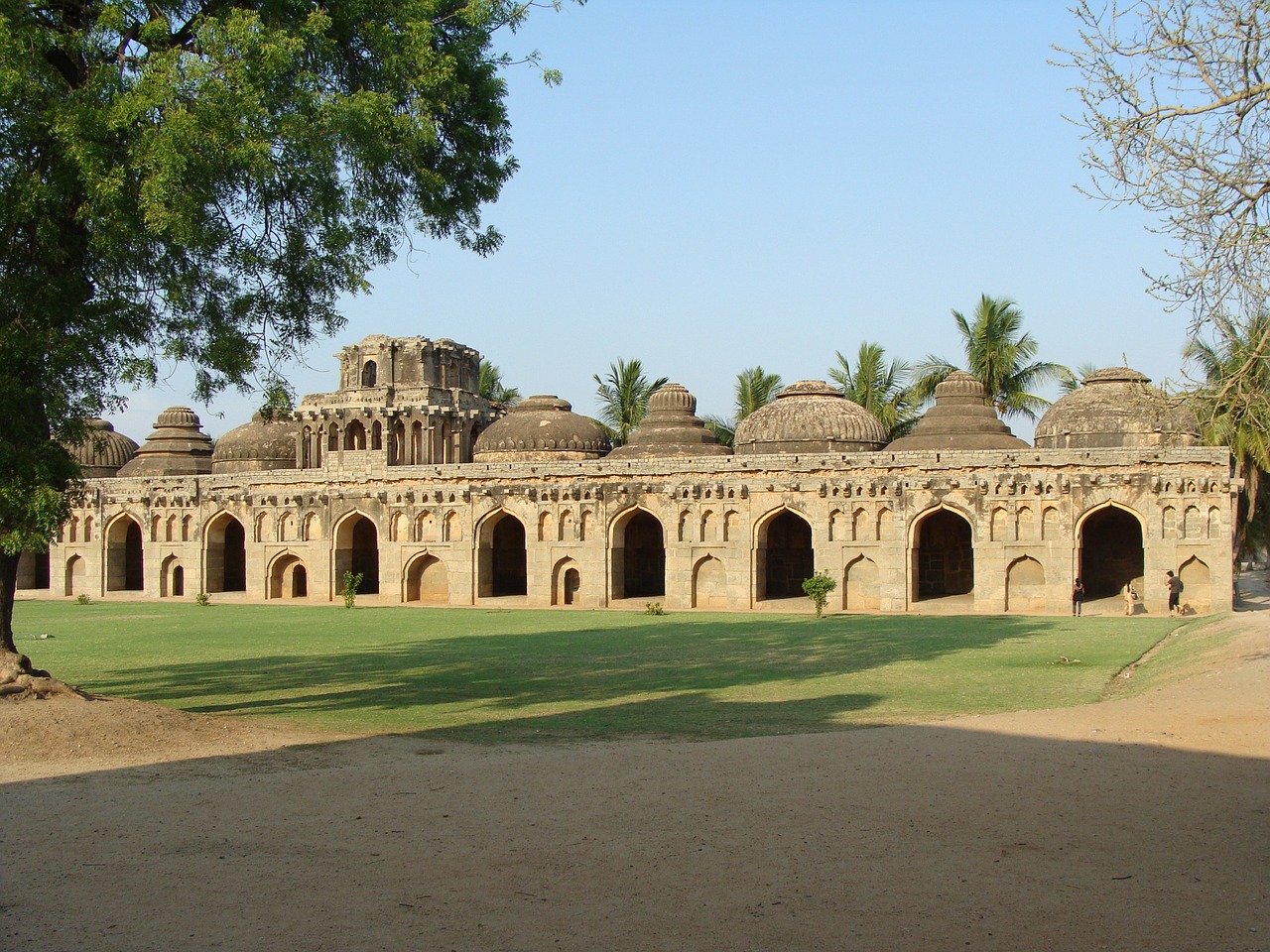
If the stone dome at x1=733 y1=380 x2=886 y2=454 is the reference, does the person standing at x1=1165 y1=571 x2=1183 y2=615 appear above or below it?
below

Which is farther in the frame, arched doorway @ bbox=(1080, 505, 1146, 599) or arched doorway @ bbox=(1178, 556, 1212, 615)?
arched doorway @ bbox=(1080, 505, 1146, 599)

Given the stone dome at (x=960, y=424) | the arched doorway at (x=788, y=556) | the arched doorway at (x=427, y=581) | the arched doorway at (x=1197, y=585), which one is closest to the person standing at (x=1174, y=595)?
the arched doorway at (x=1197, y=585)

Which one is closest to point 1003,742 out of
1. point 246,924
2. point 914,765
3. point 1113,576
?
point 914,765

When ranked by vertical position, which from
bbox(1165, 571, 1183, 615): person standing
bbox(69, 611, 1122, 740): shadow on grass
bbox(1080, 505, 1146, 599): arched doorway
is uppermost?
bbox(1080, 505, 1146, 599): arched doorway

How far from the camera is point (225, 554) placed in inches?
1735

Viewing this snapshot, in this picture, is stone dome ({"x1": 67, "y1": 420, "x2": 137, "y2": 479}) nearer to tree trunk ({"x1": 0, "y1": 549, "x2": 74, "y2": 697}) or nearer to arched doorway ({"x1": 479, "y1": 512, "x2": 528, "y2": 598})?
arched doorway ({"x1": 479, "y1": 512, "x2": 528, "y2": 598})

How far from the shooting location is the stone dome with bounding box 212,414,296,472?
44906mm

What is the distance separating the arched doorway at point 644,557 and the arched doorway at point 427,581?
216 inches

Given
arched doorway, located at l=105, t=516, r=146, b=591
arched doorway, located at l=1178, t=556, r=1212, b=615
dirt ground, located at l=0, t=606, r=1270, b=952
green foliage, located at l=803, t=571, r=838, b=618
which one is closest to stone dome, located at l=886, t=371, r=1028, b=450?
arched doorway, located at l=1178, t=556, r=1212, b=615

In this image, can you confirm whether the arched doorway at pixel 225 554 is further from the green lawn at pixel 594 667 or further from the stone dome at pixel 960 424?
the stone dome at pixel 960 424

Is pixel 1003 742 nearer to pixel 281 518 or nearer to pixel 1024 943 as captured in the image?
pixel 1024 943

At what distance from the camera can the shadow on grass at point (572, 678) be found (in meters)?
13.4

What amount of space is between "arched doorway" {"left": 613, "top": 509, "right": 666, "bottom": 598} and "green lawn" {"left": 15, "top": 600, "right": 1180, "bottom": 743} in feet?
26.3

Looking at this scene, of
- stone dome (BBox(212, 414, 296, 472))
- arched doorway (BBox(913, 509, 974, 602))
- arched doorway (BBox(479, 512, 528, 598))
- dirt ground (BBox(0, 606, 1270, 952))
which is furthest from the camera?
stone dome (BBox(212, 414, 296, 472))
